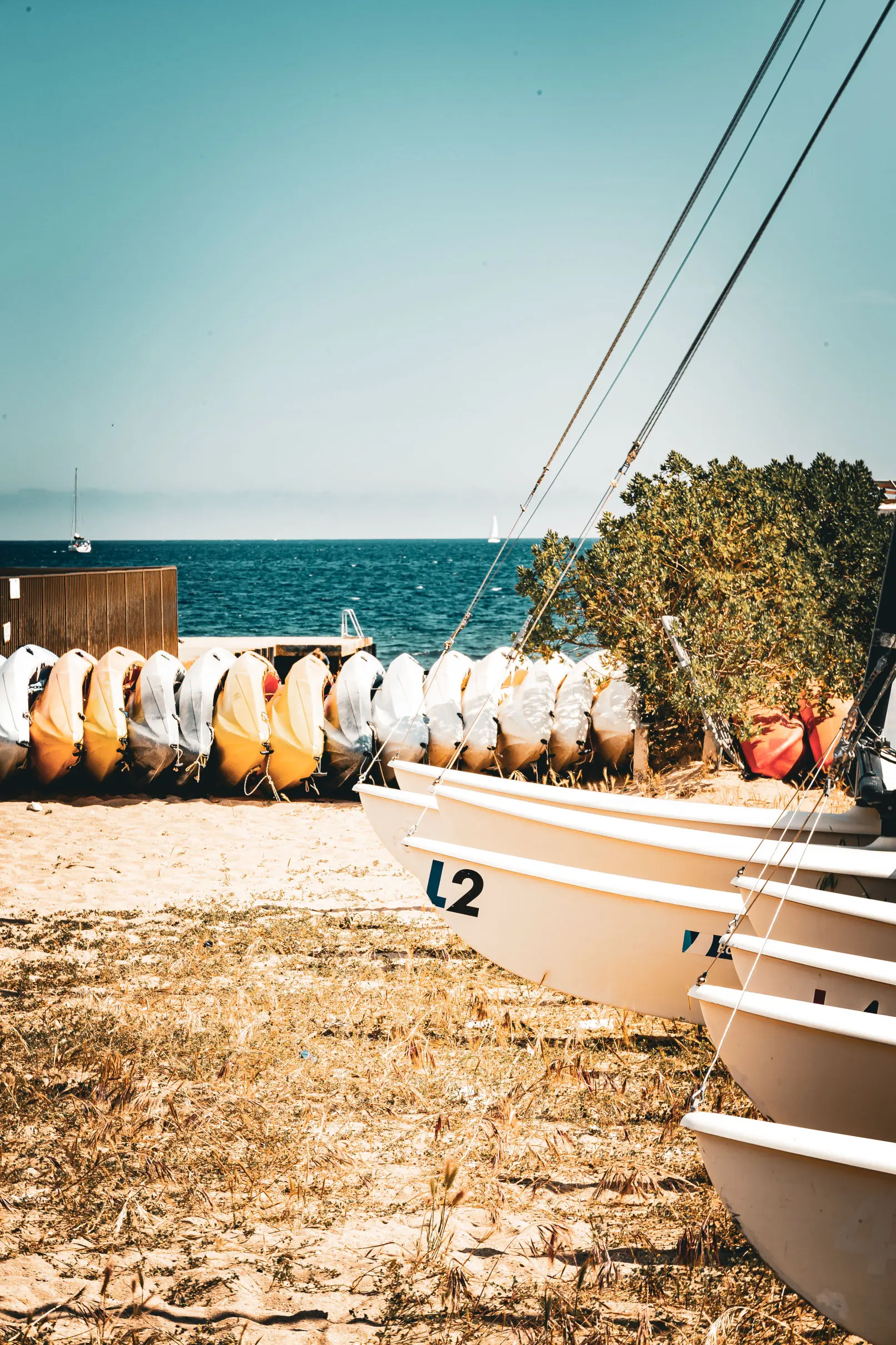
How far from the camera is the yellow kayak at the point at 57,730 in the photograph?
11.4 m

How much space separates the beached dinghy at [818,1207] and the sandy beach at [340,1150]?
0.52m

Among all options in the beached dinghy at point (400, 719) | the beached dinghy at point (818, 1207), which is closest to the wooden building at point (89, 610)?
the beached dinghy at point (400, 719)

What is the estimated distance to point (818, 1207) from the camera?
2.70 m

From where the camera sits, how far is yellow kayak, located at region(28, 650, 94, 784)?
1138 cm

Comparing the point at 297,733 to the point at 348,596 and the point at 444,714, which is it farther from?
the point at 348,596

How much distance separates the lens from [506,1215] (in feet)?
12.3

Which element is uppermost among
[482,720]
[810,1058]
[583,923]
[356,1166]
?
[482,720]

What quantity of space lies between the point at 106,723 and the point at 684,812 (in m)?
7.76

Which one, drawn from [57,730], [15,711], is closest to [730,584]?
[57,730]

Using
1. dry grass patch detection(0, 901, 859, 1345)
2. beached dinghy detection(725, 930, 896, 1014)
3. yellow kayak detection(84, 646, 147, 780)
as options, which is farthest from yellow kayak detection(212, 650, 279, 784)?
beached dinghy detection(725, 930, 896, 1014)

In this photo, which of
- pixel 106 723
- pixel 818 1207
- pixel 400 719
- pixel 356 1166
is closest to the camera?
pixel 818 1207

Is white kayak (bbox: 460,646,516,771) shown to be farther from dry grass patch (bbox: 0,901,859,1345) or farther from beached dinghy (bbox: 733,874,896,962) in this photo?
beached dinghy (bbox: 733,874,896,962)

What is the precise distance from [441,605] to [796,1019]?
60271 millimetres

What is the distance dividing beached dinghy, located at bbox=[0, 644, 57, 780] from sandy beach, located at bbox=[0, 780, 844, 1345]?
14.6 ft
